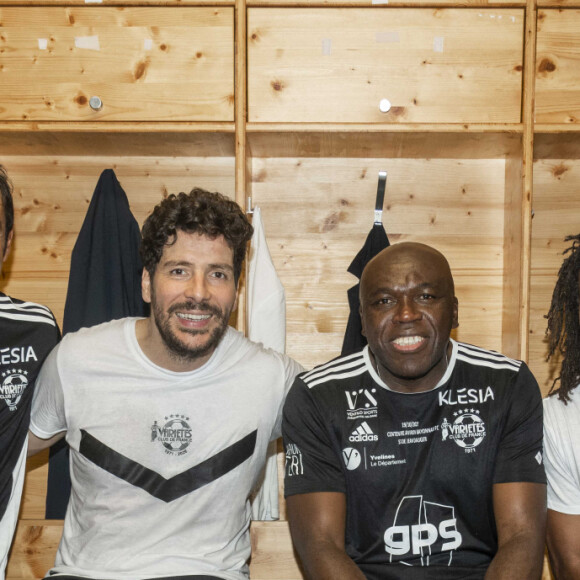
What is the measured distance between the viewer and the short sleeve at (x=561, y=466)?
1.67 meters

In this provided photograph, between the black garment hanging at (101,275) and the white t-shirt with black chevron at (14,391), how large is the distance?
0.38 metres

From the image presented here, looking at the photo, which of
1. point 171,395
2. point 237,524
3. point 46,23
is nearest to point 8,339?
point 171,395

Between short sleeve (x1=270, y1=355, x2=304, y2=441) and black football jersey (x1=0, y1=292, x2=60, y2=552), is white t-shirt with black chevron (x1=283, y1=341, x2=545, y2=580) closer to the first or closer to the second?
short sleeve (x1=270, y1=355, x2=304, y2=441)

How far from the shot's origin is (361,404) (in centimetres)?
172

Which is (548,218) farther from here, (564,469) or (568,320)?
(564,469)

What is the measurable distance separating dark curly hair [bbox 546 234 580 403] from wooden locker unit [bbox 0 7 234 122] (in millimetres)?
1219

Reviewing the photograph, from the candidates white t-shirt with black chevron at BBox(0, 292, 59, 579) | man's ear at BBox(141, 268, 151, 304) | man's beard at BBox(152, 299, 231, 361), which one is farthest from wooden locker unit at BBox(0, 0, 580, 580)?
white t-shirt with black chevron at BBox(0, 292, 59, 579)

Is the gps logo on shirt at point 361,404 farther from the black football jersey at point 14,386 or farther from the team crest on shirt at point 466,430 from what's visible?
the black football jersey at point 14,386

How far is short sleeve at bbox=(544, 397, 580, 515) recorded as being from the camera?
5.47 feet

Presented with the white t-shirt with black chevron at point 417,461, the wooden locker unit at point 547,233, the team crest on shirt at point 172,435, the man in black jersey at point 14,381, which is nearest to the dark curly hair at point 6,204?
the man in black jersey at point 14,381

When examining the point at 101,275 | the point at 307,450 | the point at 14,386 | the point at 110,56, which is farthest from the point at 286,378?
the point at 110,56

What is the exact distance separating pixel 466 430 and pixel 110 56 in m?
1.68

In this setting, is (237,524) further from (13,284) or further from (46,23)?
(46,23)

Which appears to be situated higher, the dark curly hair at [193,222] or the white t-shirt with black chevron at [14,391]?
the dark curly hair at [193,222]
